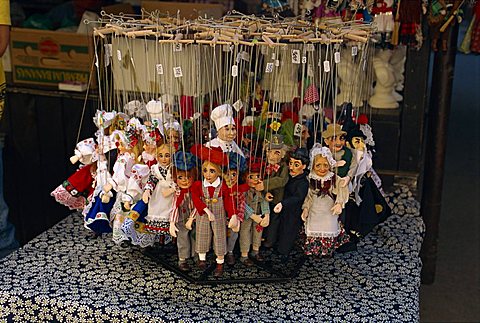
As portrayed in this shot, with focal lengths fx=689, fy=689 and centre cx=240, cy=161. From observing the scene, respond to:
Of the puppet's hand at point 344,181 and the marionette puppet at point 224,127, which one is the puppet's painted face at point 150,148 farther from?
the puppet's hand at point 344,181

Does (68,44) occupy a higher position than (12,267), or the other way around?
(68,44)

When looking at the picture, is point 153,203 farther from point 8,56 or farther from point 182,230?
point 8,56

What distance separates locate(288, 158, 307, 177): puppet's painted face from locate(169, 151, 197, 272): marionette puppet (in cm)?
35

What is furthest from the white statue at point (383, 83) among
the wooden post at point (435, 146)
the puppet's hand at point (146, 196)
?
the puppet's hand at point (146, 196)

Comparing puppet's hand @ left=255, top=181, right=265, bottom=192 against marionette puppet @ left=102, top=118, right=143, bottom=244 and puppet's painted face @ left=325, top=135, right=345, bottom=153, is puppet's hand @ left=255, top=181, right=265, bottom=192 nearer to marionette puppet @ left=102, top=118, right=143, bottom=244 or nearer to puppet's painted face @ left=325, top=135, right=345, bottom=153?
puppet's painted face @ left=325, top=135, right=345, bottom=153

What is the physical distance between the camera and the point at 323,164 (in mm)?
2453

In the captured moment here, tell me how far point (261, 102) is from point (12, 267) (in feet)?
3.81

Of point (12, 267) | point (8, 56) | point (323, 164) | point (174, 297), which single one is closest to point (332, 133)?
point (323, 164)

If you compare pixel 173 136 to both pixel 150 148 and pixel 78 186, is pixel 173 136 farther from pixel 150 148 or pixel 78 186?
pixel 78 186

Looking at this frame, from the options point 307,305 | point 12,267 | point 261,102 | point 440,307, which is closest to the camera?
point 307,305

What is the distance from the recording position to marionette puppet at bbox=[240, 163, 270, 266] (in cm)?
247

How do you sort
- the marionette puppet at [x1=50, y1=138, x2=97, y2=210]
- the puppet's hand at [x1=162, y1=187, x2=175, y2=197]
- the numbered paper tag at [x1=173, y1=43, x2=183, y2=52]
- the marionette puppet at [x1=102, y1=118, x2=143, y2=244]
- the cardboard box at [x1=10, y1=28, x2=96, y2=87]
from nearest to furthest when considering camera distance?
the numbered paper tag at [x1=173, y1=43, x2=183, y2=52] → the puppet's hand at [x1=162, y1=187, x2=175, y2=197] → the marionette puppet at [x1=102, y1=118, x2=143, y2=244] → the marionette puppet at [x1=50, y1=138, x2=97, y2=210] → the cardboard box at [x1=10, y1=28, x2=96, y2=87]

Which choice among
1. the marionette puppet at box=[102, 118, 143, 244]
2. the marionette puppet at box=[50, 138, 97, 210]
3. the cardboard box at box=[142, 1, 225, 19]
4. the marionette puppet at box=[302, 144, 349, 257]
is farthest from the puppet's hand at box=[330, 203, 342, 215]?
the cardboard box at box=[142, 1, 225, 19]

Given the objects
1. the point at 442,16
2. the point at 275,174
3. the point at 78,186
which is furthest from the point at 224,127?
the point at 442,16
